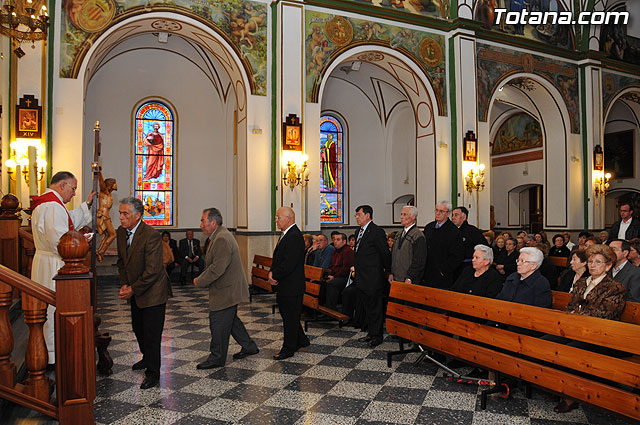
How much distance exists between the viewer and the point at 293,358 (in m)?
5.30

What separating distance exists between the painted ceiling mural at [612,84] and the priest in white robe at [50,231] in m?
15.1

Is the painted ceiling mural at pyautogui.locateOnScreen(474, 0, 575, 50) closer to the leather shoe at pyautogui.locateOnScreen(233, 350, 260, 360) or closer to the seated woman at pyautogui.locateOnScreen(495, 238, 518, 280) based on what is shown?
the seated woman at pyautogui.locateOnScreen(495, 238, 518, 280)

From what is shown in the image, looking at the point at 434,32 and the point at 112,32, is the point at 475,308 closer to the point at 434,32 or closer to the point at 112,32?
the point at 112,32

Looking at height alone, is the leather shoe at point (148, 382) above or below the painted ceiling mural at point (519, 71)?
below

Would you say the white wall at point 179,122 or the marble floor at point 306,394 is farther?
the white wall at point 179,122

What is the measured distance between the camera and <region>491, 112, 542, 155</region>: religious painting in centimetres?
1878

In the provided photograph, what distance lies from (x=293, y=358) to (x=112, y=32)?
24.1ft

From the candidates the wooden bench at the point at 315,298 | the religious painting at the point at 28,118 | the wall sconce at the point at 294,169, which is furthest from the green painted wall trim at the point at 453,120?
the religious painting at the point at 28,118

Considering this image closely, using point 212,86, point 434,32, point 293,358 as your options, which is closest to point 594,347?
point 293,358

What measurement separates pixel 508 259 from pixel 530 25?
895 cm

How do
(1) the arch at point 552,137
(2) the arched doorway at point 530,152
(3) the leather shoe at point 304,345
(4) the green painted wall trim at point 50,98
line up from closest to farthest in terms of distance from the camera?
(3) the leather shoe at point 304,345 → (4) the green painted wall trim at point 50,98 → (1) the arch at point 552,137 → (2) the arched doorway at point 530,152

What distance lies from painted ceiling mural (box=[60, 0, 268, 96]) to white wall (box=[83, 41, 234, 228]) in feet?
11.9

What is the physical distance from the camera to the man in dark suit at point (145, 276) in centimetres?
438

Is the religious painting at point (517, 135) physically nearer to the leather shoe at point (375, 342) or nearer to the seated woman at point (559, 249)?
the seated woman at point (559, 249)
